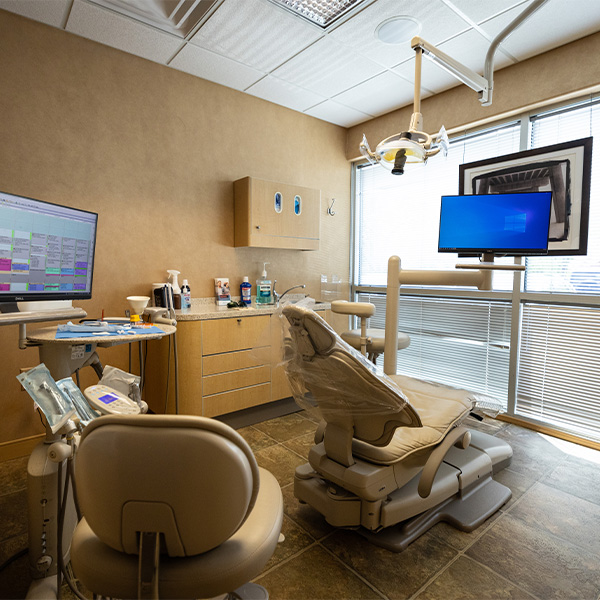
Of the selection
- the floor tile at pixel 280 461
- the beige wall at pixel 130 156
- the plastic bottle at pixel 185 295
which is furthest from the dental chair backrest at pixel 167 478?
the plastic bottle at pixel 185 295

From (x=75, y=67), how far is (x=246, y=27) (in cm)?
116

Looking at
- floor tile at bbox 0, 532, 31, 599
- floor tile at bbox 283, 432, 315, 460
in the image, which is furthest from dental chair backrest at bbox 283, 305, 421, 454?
floor tile at bbox 0, 532, 31, 599

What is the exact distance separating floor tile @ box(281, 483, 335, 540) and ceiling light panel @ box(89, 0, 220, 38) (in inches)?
111

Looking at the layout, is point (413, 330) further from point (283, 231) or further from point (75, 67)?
point (75, 67)

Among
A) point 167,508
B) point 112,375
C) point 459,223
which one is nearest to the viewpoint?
point 167,508

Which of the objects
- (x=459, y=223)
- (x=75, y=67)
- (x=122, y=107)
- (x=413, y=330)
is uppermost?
(x=75, y=67)

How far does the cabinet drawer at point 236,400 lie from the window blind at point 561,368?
81.0 inches

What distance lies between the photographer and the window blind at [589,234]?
104 inches

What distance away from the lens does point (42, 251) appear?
1.53 meters

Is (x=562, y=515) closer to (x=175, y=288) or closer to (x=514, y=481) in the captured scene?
(x=514, y=481)

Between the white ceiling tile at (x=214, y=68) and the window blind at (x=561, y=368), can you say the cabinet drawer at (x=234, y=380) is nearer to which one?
the window blind at (x=561, y=368)

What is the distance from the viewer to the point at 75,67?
253cm

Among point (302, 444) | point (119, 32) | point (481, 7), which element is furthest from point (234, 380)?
point (481, 7)

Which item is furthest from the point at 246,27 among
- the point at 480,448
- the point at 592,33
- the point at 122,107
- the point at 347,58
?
the point at 480,448
